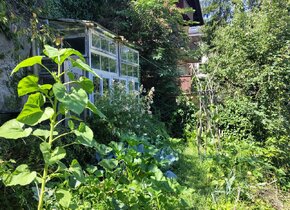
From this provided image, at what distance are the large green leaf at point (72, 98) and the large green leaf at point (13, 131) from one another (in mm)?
274

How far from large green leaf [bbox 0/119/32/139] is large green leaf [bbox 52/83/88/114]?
0.90ft

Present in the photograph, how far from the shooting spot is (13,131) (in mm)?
1487

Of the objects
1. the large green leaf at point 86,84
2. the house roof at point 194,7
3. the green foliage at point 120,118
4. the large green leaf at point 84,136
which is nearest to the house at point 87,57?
the green foliage at point 120,118

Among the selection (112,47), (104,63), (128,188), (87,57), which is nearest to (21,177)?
(128,188)

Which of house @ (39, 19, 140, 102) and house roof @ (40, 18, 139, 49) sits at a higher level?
house roof @ (40, 18, 139, 49)

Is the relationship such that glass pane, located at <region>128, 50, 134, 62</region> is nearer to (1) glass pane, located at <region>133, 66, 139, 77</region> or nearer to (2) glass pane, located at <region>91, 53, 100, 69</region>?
(1) glass pane, located at <region>133, 66, 139, 77</region>

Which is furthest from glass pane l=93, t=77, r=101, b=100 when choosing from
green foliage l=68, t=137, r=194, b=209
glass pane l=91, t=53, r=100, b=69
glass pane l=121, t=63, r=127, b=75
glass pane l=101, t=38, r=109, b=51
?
green foliage l=68, t=137, r=194, b=209

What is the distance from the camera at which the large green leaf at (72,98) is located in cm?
138

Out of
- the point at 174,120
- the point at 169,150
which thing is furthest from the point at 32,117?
the point at 174,120

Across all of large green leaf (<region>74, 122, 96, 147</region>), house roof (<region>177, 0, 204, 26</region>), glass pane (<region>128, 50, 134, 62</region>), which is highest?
house roof (<region>177, 0, 204, 26</region>)

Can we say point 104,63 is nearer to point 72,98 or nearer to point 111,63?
point 111,63

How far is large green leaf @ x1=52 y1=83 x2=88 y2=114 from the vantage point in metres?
1.38

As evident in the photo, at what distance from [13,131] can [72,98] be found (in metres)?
0.36

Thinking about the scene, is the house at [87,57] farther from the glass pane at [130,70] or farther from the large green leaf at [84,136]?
the large green leaf at [84,136]
